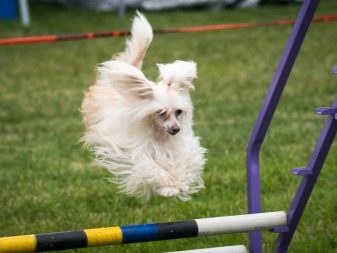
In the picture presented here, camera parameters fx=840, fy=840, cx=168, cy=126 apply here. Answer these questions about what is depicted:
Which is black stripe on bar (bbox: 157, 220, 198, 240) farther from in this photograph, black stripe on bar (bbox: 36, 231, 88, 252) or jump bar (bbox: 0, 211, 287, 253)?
black stripe on bar (bbox: 36, 231, 88, 252)

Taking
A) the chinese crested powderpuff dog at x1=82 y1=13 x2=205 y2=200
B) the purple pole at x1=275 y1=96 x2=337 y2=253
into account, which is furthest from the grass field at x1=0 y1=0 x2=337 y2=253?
the purple pole at x1=275 y1=96 x2=337 y2=253

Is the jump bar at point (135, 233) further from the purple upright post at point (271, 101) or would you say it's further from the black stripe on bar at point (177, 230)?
the purple upright post at point (271, 101)

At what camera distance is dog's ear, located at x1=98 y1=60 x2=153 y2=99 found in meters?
4.40

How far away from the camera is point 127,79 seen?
4418mm

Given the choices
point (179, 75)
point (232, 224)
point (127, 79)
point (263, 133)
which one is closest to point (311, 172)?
point (263, 133)

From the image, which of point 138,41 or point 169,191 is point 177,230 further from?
point 138,41

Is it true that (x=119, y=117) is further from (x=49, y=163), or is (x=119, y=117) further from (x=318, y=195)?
(x=49, y=163)

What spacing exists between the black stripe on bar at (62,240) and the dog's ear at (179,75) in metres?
1.28

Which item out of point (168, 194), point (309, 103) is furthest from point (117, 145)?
point (309, 103)

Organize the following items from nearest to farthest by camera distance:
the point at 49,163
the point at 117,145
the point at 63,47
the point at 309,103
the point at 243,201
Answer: the point at 117,145, the point at 243,201, the point at 49,163, the point at 309,103, the point at 63,47

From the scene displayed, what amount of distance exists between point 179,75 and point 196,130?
3601 millimetres

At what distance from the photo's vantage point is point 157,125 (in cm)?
452

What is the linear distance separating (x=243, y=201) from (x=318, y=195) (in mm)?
532

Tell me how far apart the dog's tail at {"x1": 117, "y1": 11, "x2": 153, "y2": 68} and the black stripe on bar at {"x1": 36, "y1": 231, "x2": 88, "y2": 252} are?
1595 mm
